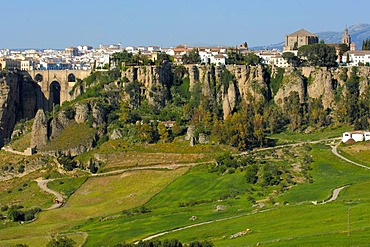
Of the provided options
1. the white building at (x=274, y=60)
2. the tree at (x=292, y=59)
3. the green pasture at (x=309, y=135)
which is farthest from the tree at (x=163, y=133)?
the tree at (x=292, y=59)

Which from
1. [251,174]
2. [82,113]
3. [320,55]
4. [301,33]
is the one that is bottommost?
[251,174]

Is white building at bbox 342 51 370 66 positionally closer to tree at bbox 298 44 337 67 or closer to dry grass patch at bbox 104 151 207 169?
tree at bbox 298 44 337 67

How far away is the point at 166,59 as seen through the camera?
12619cm

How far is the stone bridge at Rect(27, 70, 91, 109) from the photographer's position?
127312 millimetres

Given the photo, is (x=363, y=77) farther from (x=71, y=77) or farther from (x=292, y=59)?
(x=71, y=77)

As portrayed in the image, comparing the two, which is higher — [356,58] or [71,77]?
[356,58]

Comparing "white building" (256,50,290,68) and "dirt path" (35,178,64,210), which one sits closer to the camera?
"dirt path" (35,178,64,210)

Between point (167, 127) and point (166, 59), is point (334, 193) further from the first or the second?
point (166, 59)

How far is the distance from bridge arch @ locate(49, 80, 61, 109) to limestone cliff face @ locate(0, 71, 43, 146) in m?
1.76

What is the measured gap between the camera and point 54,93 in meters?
130

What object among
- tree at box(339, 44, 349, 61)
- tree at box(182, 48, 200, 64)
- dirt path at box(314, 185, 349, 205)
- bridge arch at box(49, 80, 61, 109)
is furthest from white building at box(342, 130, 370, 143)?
bridge arch at box(49, 80, 61, 109)

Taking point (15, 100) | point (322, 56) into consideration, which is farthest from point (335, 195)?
point (15, 100)

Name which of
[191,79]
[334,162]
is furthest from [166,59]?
[334,162]

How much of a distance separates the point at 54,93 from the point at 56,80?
2487 millimetres
